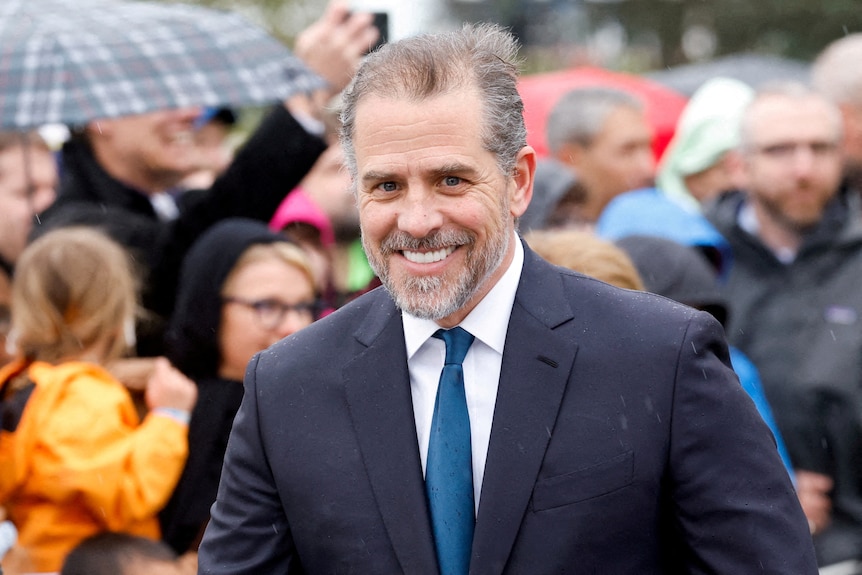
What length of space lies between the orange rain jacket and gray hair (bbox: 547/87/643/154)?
3976mm

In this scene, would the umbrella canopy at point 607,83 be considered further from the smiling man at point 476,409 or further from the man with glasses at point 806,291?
the smiling man at point 476,409

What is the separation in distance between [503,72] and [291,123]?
237 cm

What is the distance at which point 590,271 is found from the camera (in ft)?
13.5

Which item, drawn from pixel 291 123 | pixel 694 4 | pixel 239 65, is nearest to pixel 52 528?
pixel 291 123

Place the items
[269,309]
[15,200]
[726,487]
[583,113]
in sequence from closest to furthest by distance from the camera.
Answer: [726,487], [269,309], [15,200], [583,113]

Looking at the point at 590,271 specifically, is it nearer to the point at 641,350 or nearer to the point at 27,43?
the point at 641,350

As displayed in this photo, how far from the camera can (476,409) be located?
277cm

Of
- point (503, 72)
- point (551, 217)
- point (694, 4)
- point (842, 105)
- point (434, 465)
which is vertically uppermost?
point (503, 72)

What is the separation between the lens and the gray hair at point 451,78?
9.09 feet

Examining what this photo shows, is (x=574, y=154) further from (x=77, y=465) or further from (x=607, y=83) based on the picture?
(x=77, y=465)

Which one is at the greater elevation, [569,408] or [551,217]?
[569,408]

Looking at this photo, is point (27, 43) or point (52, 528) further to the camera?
point (27, 43)

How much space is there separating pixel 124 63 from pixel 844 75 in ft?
12.1

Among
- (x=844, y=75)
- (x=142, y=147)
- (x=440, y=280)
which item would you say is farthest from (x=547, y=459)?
(x=844, y=75)
